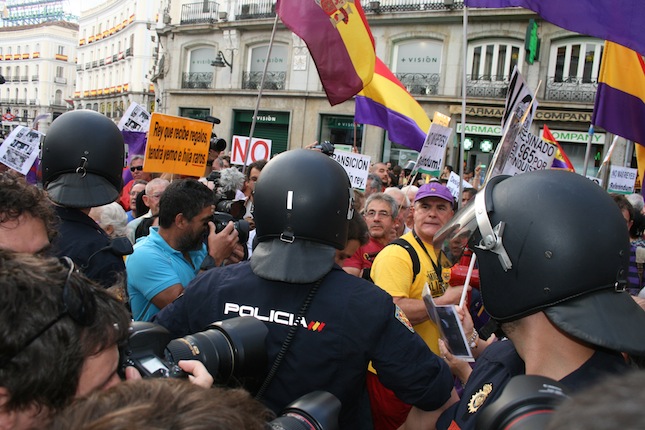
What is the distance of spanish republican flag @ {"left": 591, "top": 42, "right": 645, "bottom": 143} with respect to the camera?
549 centimetres

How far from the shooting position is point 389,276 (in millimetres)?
3619

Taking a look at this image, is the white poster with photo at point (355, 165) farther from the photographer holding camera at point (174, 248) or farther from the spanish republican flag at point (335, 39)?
the photographer holding camera at point (174, 248)

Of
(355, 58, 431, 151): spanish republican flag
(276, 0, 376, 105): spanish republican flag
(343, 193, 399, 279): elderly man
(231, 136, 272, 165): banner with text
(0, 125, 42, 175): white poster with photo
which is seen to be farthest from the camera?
(231, 136, 272, 165): banner with text

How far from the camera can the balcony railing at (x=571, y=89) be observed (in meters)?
19.9

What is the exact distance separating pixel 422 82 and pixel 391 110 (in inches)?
611

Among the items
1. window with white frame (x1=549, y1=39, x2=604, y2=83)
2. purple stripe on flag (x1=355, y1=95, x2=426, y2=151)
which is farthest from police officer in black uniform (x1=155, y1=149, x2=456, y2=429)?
window with white frame (x1=549, y1=39, x2=604, y2=83)

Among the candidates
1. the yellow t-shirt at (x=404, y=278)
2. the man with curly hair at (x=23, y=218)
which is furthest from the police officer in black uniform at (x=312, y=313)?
the yellow t-shirt at (x=404, y=278)

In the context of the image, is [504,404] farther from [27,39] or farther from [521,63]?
[27,39]

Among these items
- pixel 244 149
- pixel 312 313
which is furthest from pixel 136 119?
pixel 312 313

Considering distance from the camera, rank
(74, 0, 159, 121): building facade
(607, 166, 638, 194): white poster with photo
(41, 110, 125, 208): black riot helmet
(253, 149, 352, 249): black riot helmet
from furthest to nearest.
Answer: (74, 0, 159, 121): building facade → (607, 166, 638, 194): white poster with photo → (41, 110, 125, 208): black riot helmet → (253, 149, 352, 249): black riot helmet

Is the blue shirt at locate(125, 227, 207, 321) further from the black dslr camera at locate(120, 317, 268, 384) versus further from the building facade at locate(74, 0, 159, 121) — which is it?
the building facade at locate(74, 0, 159, 121)

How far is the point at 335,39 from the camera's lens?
18.2ft

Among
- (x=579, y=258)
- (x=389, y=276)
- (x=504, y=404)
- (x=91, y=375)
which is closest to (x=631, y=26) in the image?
(x=389, y=276)

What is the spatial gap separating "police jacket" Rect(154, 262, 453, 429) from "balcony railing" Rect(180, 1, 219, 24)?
27.0 metres
